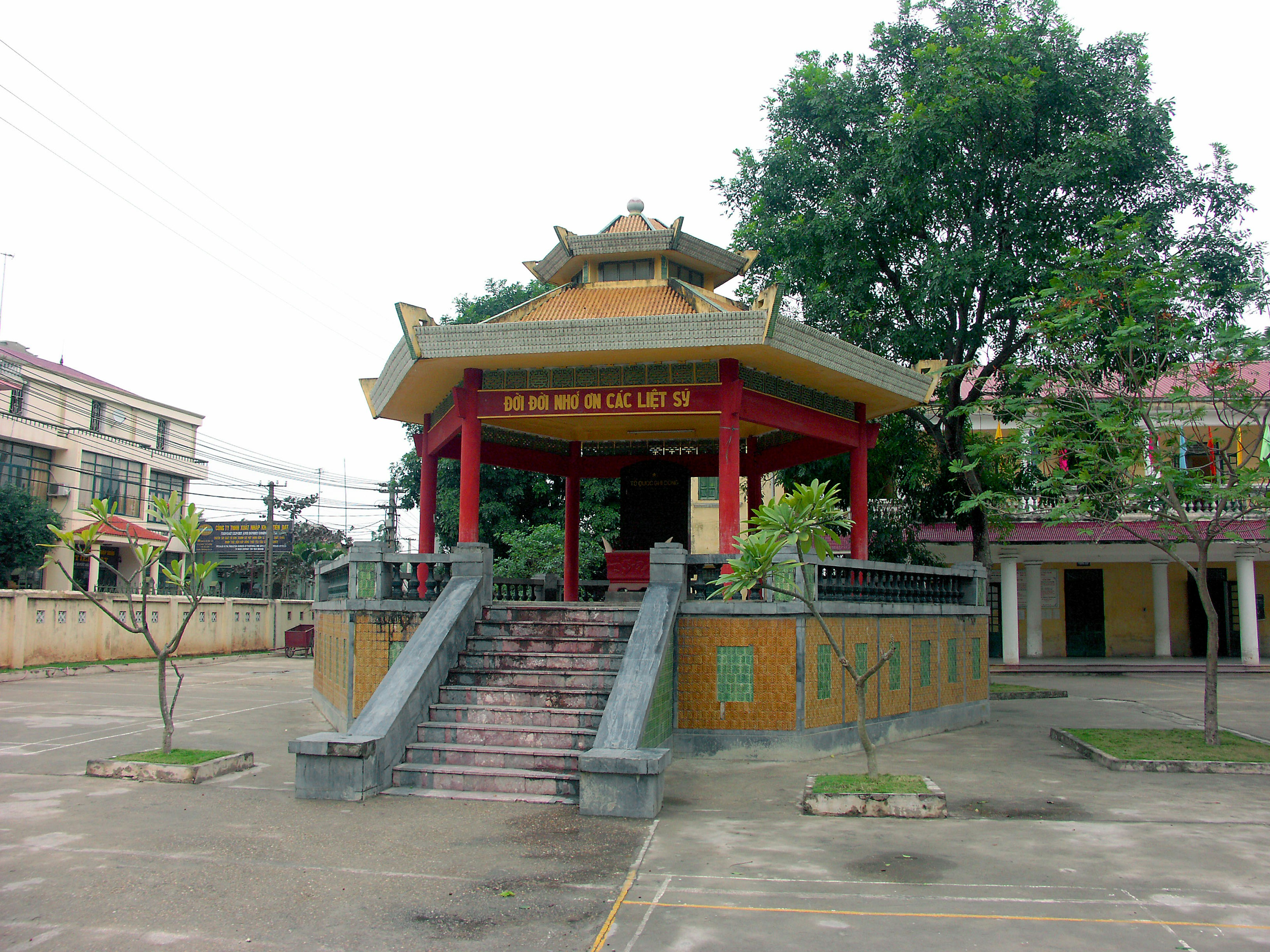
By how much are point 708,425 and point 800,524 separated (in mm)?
7176

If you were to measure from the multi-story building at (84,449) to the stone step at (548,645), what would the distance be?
29818mm

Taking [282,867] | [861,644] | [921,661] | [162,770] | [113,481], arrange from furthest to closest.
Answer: [113,481], [921,661], [861,644], [162,770], [282,867]

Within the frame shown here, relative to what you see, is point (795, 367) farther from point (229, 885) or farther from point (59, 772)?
point (59, 772)

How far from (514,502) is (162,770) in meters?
19.8

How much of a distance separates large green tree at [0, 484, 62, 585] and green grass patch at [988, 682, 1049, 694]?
102 ft

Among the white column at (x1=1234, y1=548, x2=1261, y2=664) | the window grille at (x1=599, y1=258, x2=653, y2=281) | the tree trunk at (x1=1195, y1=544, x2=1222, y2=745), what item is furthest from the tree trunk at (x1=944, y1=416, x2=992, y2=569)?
the white column at (x1=1234, y1=548, x2=1261, y2=664)

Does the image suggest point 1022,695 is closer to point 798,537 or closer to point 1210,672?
point 1210,672

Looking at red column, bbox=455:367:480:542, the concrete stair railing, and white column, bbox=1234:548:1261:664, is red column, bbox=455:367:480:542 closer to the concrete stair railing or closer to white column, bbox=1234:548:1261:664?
the concrete stair railing

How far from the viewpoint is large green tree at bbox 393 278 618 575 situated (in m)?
25.0

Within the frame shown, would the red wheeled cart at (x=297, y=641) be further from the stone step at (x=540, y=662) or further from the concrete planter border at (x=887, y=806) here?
the concrete planter border at (x=887, y=806)

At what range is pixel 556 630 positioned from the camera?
36.4ft

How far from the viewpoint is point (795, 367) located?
12.4 metres

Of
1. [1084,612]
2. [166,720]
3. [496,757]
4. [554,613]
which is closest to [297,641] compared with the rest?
[166,720]

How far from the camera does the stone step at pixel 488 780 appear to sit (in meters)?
8.48
